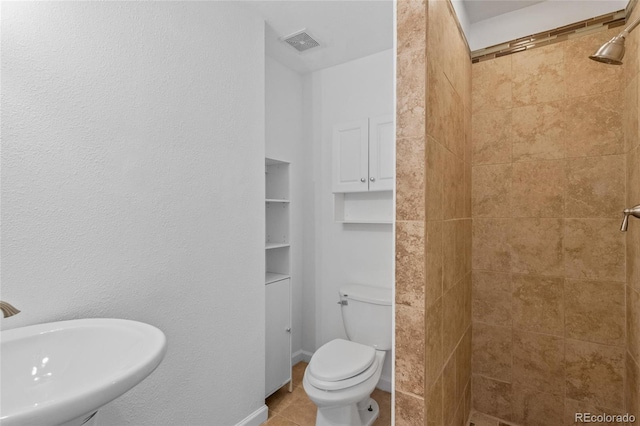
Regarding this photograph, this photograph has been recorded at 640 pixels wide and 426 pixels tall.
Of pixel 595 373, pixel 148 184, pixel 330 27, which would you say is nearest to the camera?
pixel 148 184

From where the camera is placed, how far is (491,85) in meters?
1.89

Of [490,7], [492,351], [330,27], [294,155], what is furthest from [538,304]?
[330,27]

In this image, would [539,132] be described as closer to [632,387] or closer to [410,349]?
[632,387]

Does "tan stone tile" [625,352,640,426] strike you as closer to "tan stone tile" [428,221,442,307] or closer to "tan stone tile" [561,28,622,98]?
"tan stone tile" [428,221,442,307]

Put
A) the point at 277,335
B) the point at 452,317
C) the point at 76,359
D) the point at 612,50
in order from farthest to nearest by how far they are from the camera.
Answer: the point at 277,335 → the point at 452,317 → the point at 612,50 → the point at 76,359

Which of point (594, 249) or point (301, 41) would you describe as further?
point (301, 41)

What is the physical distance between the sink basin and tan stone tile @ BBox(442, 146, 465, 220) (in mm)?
1159

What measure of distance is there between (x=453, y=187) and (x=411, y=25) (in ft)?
2.40

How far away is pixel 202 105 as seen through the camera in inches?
62.2

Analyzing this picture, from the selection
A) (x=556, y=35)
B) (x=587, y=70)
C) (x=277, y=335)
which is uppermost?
(x=556, y=35)

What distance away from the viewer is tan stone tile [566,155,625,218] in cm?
158

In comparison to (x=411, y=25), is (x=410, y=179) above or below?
below

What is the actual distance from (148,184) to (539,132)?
6.68ft

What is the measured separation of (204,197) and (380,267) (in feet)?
4.44
